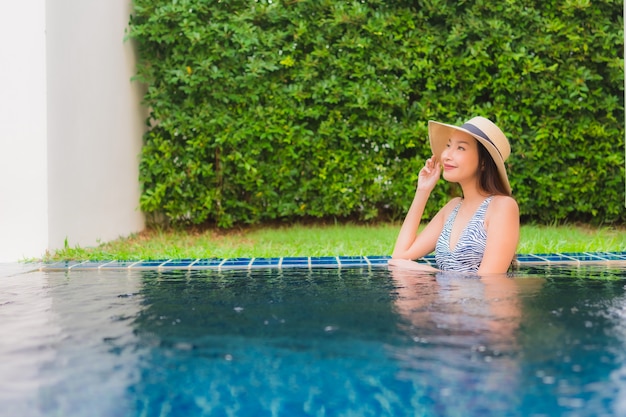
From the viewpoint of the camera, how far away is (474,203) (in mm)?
3881

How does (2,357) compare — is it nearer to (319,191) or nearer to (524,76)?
(319,191)

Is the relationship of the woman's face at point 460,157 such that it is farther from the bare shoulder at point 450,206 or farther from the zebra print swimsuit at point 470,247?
the bare shoulder at point 450,206

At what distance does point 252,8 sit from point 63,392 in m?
6.19

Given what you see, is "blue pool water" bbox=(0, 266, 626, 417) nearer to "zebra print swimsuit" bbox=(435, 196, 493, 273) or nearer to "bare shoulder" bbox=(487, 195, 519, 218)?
"zebra print swimsuit" bbox=(435, 196, 493, 273)

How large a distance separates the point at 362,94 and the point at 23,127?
11.6ft

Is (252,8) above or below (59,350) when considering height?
above

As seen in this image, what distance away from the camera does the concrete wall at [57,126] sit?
5.61 metres

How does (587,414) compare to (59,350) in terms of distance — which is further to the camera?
(59,350)

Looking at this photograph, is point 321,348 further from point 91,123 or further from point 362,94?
point 362,94

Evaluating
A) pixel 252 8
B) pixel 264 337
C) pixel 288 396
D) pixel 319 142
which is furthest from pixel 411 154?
pixel 288 396

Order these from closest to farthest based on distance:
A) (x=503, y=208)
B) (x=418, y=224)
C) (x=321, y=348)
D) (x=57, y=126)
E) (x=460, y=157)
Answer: (x=321, y=348), (x=503, y=208), (x=460, y=157), (x=418, y=224), (x=57, y=126)

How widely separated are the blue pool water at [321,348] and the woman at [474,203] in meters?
0.15

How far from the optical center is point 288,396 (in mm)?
1964

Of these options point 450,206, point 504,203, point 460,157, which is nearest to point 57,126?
point 450,206
